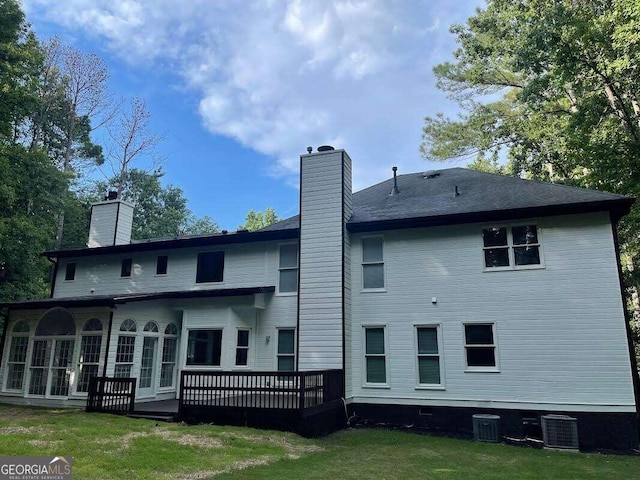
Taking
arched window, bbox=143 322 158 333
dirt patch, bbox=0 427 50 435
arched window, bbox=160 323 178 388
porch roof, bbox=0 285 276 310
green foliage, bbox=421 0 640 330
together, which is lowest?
dirt patch, bbox=0 427 50 435

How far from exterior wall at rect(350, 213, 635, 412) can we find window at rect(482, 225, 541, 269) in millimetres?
195

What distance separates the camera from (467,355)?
10.5 metres

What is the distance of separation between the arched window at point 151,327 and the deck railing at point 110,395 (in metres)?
1.88

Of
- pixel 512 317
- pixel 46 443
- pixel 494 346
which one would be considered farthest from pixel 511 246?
pixel 46 443

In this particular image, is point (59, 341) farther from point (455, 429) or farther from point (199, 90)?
point (199, 90)

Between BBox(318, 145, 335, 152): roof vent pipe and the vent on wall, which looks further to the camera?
BBox(318, 145, 335, 152): roof vent pipe

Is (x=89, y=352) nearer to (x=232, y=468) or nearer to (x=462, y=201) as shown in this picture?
(x=232, y=468)

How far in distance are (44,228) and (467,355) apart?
18.5 m

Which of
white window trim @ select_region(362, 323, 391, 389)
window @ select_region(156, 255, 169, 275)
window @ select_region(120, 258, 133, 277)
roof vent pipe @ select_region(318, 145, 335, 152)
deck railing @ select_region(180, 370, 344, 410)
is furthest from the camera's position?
window @ select_region(120, 258, 133, 277)

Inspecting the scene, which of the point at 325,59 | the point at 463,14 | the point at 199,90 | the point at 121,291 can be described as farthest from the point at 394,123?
the point at 121,291

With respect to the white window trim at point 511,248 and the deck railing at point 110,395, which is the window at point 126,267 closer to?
the deck railing at point 110,395

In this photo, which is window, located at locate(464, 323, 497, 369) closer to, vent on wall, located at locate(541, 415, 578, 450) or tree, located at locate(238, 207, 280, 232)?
vent on wall, located at locate(541, 415, 578, 450)

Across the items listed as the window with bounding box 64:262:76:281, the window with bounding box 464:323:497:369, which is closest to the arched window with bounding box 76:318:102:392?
the window with bounding box 64:262:76:281

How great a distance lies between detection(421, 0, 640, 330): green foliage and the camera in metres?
14.0
